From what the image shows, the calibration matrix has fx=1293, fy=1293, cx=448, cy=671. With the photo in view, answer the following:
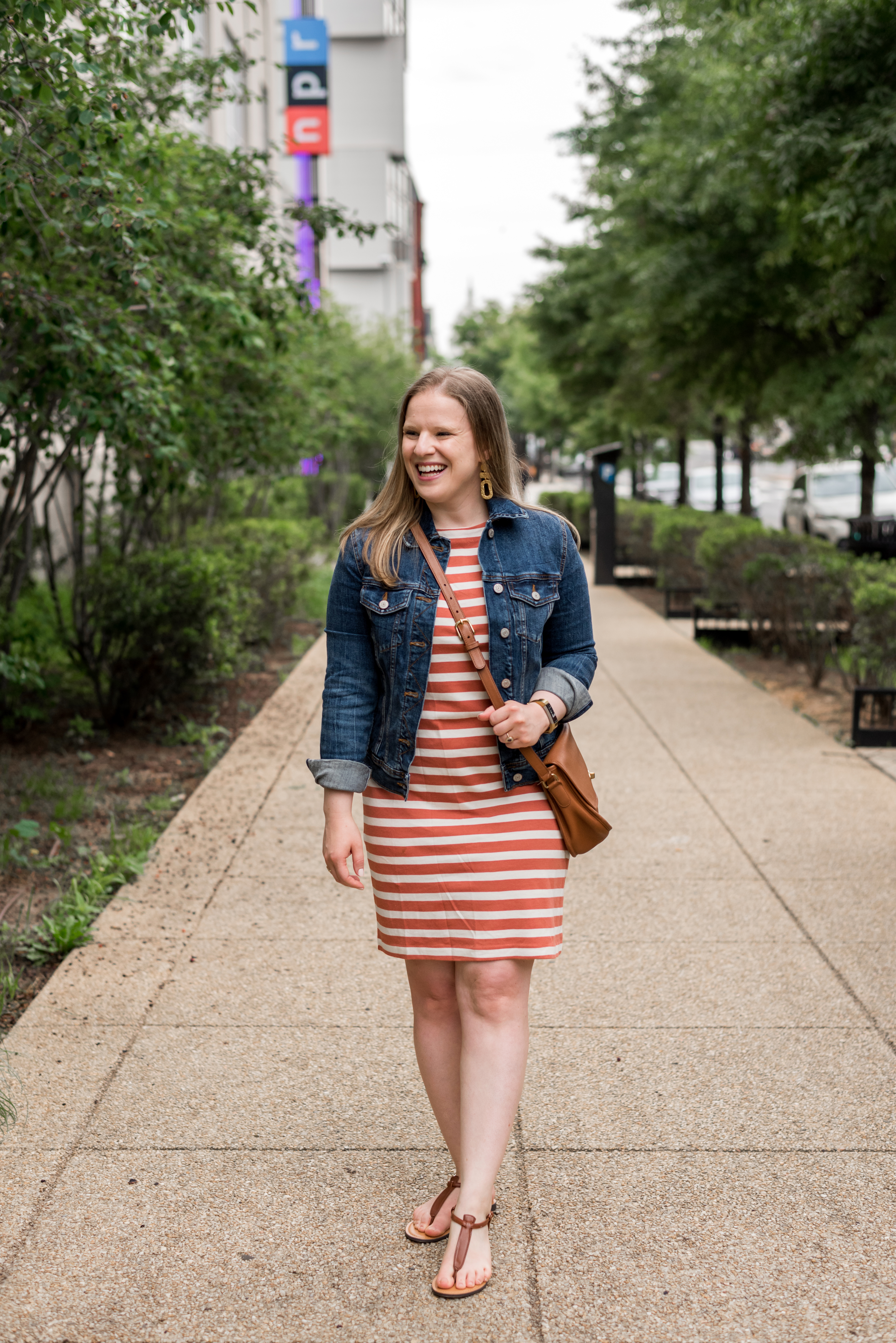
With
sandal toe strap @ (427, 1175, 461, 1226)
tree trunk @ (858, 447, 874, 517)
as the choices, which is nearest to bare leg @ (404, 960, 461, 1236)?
sandal toe strap @ (427, 1175, 461, 1226)

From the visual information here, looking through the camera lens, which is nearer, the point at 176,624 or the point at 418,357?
the point at 176,624

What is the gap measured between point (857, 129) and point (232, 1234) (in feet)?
22.4

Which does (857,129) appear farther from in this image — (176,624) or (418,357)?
(418,357)

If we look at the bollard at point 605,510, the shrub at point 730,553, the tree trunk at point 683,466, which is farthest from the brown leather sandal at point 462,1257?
the tree trunk at point 683,466

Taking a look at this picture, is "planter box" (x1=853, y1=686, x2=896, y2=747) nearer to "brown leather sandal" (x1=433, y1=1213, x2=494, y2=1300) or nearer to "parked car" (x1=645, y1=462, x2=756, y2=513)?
"brown leather sandal" (x1=433, y1=1213, x2=494, y2=1300)

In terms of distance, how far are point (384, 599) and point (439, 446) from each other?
328 millimetres

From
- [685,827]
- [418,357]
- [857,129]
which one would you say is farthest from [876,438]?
[418,357]

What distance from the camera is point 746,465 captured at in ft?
60.4

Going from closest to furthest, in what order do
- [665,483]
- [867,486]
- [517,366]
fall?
1. [867,486]
2. [665,483]
3. [517,366]

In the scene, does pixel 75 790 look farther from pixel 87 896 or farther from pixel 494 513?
pixel 494 513

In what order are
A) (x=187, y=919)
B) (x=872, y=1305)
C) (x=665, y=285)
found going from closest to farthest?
1. (x=872, y=1305)
2. (x=187, y=919)
3. (x=665, y=285)

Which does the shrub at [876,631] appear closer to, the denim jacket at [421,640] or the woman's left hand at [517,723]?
the denim jacket at [421,640]

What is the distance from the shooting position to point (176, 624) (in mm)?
7523

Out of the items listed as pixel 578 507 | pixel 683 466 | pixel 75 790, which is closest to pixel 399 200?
pixel 578 507
